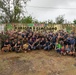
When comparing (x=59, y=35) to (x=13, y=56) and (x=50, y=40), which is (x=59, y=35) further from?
(x=13, y=56)

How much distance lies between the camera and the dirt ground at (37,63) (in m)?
A: 10.8

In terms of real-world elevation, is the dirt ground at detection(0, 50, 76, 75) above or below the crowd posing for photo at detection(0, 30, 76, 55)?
below

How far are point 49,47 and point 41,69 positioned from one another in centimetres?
286

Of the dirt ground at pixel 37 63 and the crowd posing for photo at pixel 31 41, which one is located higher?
the crowd posing for photo at pixel 31 41

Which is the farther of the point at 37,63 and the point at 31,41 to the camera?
the point at 31,41

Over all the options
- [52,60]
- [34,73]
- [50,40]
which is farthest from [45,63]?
[50,40]

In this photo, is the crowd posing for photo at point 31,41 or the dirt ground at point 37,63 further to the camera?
the crowd posing for photo at point 31,41

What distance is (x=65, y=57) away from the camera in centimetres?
1259

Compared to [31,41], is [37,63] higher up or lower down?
lower down

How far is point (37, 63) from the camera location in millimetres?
11805

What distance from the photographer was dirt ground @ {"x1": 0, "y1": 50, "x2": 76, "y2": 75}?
35.4ft

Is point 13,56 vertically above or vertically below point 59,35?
below

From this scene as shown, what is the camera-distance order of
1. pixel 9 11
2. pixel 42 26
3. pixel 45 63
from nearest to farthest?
pixel 45 63 → pixel 42 26 → pixel 9 11

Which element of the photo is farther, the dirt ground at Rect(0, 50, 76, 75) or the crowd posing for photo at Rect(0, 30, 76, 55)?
the crowd posing for photo at Rect(0, 30, 76, 55)
